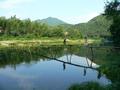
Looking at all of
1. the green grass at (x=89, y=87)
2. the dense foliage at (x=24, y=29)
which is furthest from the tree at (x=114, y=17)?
the dense foliage at (x=24, y=29)

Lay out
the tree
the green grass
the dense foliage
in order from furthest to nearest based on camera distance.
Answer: the dense foliage → the tree → the green grass

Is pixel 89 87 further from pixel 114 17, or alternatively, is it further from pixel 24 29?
pixel 24 29

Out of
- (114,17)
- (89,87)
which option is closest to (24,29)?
(114,17)

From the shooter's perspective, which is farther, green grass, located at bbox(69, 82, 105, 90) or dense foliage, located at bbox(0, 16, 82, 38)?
dense foliage, located at bbox(0, 16, 82, 38)

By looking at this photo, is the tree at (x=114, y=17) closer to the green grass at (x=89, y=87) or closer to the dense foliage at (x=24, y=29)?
the green grass at (x=89, y=87)

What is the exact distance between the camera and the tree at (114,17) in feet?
155

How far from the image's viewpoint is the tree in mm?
47297

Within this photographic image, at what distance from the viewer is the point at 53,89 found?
22953mm

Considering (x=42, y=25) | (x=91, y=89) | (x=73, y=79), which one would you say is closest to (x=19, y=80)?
(x=73, y=79)

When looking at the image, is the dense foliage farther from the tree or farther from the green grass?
the green grass

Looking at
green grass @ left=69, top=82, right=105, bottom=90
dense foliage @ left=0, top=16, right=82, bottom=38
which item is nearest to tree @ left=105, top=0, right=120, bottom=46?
green grass @ left=69, top=82, right=105, bottom=90

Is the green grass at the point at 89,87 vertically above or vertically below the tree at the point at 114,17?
below

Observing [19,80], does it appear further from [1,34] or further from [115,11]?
[1,34]

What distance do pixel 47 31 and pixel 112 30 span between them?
90.2 meters
